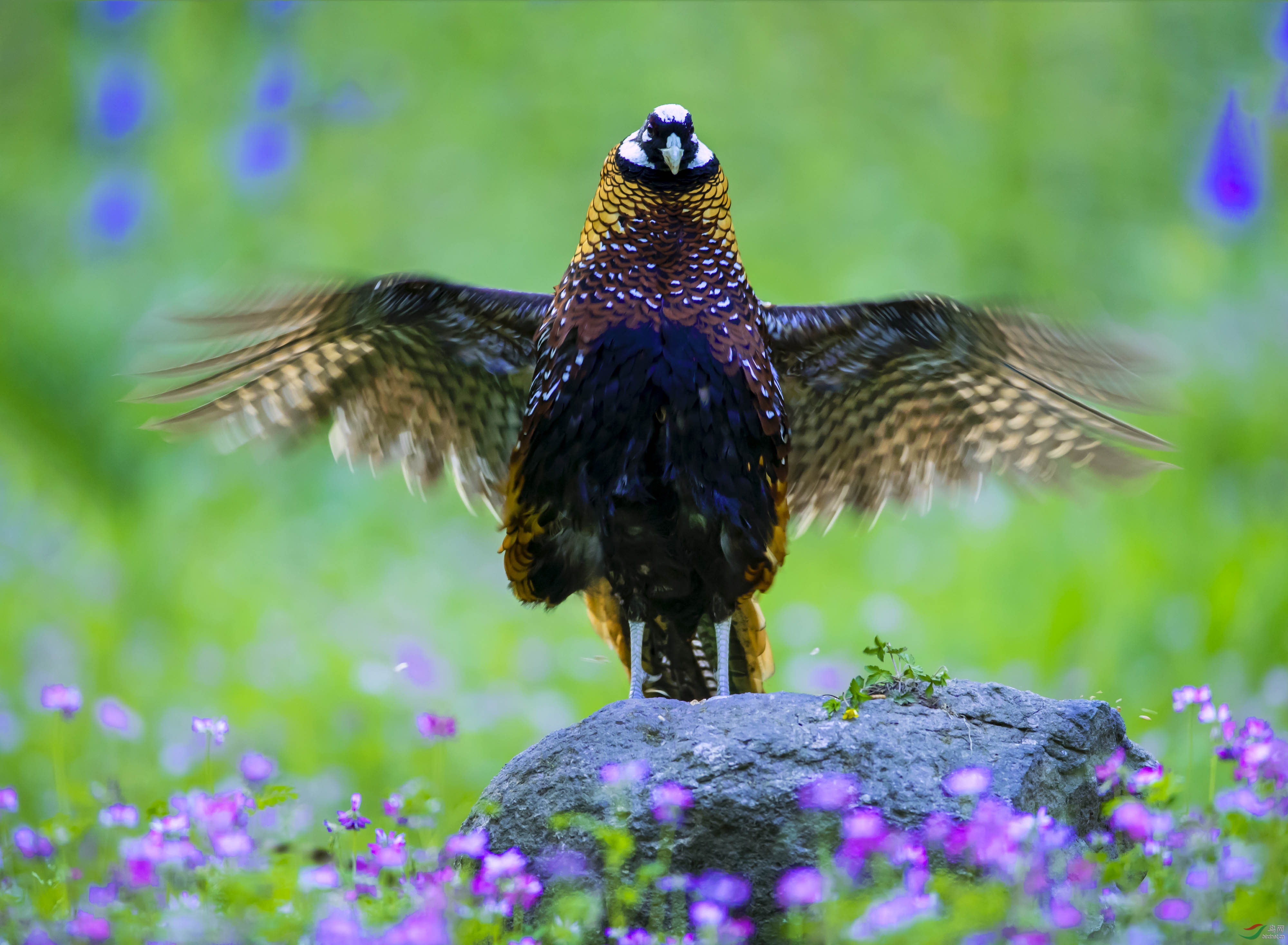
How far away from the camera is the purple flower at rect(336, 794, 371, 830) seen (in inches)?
99.6

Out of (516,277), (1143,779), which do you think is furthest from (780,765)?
(516,277)

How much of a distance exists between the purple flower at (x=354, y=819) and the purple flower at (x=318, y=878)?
0.30 metres

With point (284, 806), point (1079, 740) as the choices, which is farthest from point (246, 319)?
point (1079, 740)

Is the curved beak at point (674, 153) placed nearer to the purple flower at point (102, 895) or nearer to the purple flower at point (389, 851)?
the purple flower at point (389, 851)

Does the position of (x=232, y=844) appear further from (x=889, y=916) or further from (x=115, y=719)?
(x=115, y=719)

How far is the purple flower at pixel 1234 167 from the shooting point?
791cm

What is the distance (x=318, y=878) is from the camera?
1984 mm

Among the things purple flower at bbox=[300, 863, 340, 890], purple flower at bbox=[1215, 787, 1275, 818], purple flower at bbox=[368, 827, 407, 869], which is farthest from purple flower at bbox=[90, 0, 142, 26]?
purple flower at bbox=[1215, 787, 1275, 818]

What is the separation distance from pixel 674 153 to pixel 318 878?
218 centimetres

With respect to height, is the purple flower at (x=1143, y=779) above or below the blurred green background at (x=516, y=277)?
below

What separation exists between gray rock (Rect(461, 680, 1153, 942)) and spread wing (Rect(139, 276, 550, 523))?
1.29 meters

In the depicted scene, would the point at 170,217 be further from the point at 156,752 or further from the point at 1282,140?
the point at 1282,140

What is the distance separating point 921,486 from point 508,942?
2.21m

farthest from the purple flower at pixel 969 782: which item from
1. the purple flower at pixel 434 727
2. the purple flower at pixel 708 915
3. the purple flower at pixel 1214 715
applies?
the purple flower at pixel 434 727
